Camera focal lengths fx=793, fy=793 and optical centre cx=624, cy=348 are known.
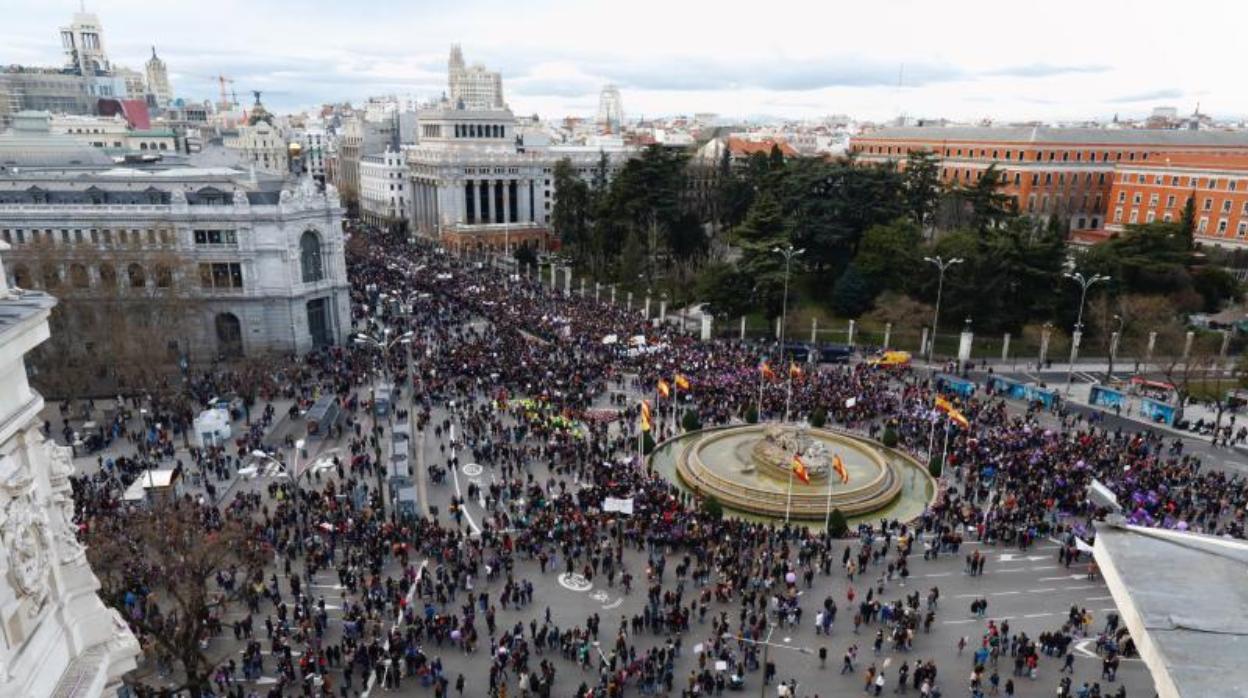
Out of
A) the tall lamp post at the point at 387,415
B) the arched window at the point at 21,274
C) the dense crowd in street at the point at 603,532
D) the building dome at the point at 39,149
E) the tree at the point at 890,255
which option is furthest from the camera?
the building dome at the point at 39,149

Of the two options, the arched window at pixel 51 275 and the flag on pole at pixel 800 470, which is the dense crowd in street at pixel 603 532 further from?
the arched window at pixel 51 275

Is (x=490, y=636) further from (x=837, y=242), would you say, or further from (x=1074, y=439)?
(x=837, y=242)

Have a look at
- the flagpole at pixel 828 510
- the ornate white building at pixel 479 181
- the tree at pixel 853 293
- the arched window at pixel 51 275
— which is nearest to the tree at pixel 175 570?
the flagpole at pixel 828 510

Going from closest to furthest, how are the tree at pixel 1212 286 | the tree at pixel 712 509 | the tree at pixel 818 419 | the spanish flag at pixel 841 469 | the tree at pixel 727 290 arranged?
1. the tree at pixel 712 509
2. the spanish flag at pixel 841 469
3. the tree at pixel 818 419
4. the tree at pixel 727 290
5. the tree at pixel 1212 286

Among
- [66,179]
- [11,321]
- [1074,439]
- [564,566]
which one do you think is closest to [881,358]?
[1074,439]

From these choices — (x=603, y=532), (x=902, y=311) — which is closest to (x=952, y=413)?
(x=603, y=532)

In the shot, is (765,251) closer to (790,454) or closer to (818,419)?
(818,419)

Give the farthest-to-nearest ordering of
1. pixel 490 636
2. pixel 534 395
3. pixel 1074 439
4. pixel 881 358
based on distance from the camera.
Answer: pixel 881 358, pixel 534 395, pixel 1074 439, pixel 490 636
